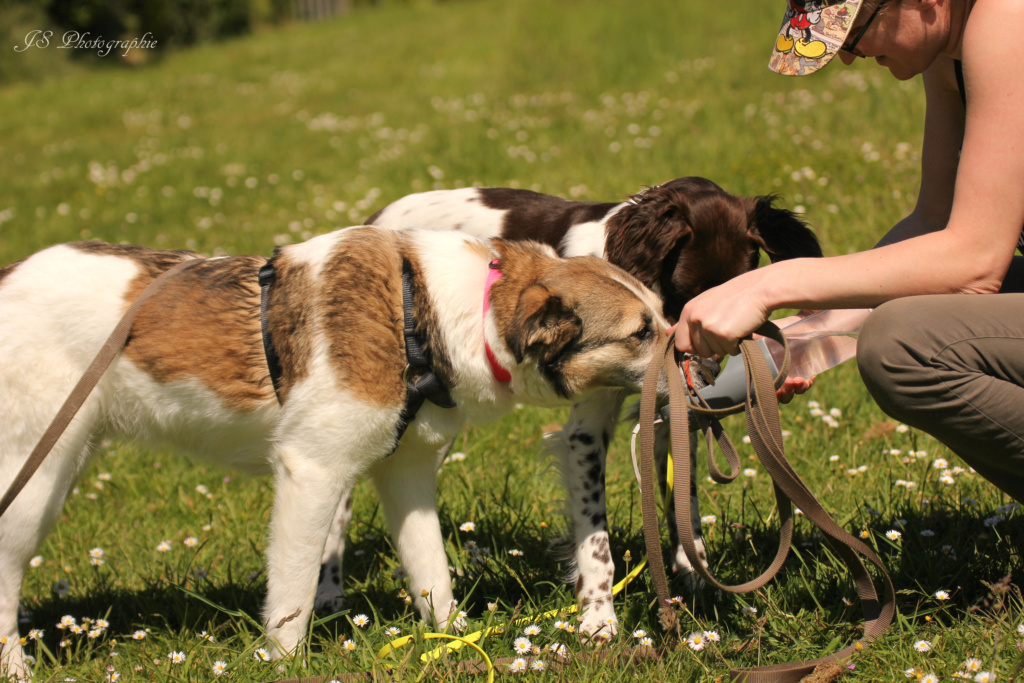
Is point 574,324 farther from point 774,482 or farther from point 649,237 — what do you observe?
point 774,482

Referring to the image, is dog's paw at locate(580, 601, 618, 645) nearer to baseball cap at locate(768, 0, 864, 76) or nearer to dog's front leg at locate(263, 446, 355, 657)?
dog's front leg at locate(263, 446, 355, 657)

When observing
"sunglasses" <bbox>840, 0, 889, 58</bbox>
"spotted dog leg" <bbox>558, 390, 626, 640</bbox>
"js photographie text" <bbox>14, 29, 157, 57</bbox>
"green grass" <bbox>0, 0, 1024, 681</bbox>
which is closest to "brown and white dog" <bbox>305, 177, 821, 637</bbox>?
"spotted dog leg" <bbox>558, 390, 626, 640</bbox>

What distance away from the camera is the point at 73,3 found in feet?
93.5

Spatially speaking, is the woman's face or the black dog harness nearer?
the woman's face

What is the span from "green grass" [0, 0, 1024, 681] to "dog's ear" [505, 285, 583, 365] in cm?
87

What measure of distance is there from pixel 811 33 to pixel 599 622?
2.07 m

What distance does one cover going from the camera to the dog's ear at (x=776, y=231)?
3.56 metres

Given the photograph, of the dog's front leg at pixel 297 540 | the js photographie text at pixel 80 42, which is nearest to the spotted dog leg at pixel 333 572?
the dog's front leg at pixel 297 540

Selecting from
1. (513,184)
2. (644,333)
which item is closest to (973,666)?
(644,333)

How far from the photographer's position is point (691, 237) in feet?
11.4

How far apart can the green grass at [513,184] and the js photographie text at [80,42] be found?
3.32 m

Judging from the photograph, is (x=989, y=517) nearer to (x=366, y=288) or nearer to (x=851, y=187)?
(x=366, y=288)

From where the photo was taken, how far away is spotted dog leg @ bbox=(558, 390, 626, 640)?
3.12 metres

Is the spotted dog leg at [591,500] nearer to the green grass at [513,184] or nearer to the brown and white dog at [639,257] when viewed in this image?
the brown and white dog at [639,257]
